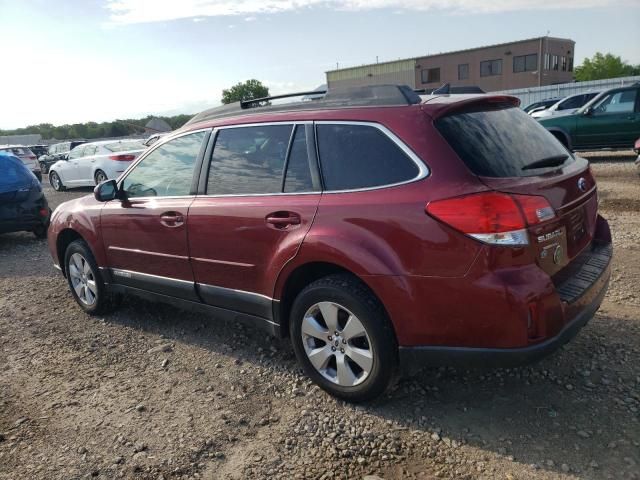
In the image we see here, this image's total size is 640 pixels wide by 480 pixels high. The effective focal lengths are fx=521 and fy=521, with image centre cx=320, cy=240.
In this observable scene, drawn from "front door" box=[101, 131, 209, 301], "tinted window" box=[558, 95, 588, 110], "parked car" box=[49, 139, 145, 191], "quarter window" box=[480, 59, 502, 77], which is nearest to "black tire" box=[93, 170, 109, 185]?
"parked car" box=[49, 139, 145, 191]

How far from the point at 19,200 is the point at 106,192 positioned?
4.99m

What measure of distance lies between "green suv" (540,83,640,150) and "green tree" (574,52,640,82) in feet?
218

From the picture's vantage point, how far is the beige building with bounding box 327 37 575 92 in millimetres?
54500

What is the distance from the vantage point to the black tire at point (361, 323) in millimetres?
2867

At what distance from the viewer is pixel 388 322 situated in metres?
2.89

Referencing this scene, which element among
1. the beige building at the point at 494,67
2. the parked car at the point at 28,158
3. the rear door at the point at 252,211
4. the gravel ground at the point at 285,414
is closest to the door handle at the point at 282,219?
the rear door at the point at 252,211

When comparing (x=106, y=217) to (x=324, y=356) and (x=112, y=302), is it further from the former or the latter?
(x=324, y=356)

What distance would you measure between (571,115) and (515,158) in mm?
11537

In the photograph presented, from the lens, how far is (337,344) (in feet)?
10.2

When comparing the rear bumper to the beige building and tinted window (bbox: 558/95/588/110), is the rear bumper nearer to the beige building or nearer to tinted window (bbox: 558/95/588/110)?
tinted window (bbox: 558/95/588/110)

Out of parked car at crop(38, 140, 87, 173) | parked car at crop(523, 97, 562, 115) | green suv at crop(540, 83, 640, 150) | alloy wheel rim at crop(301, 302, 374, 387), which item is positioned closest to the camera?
alloy wheel rim at crop(301, 302, 374, 387)

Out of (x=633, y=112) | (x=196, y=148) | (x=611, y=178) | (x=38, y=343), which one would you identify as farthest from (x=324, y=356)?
(x=633, y=112)

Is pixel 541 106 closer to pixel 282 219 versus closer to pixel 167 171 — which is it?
pixel 167 171

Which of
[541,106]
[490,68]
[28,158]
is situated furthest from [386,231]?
[490,68]
